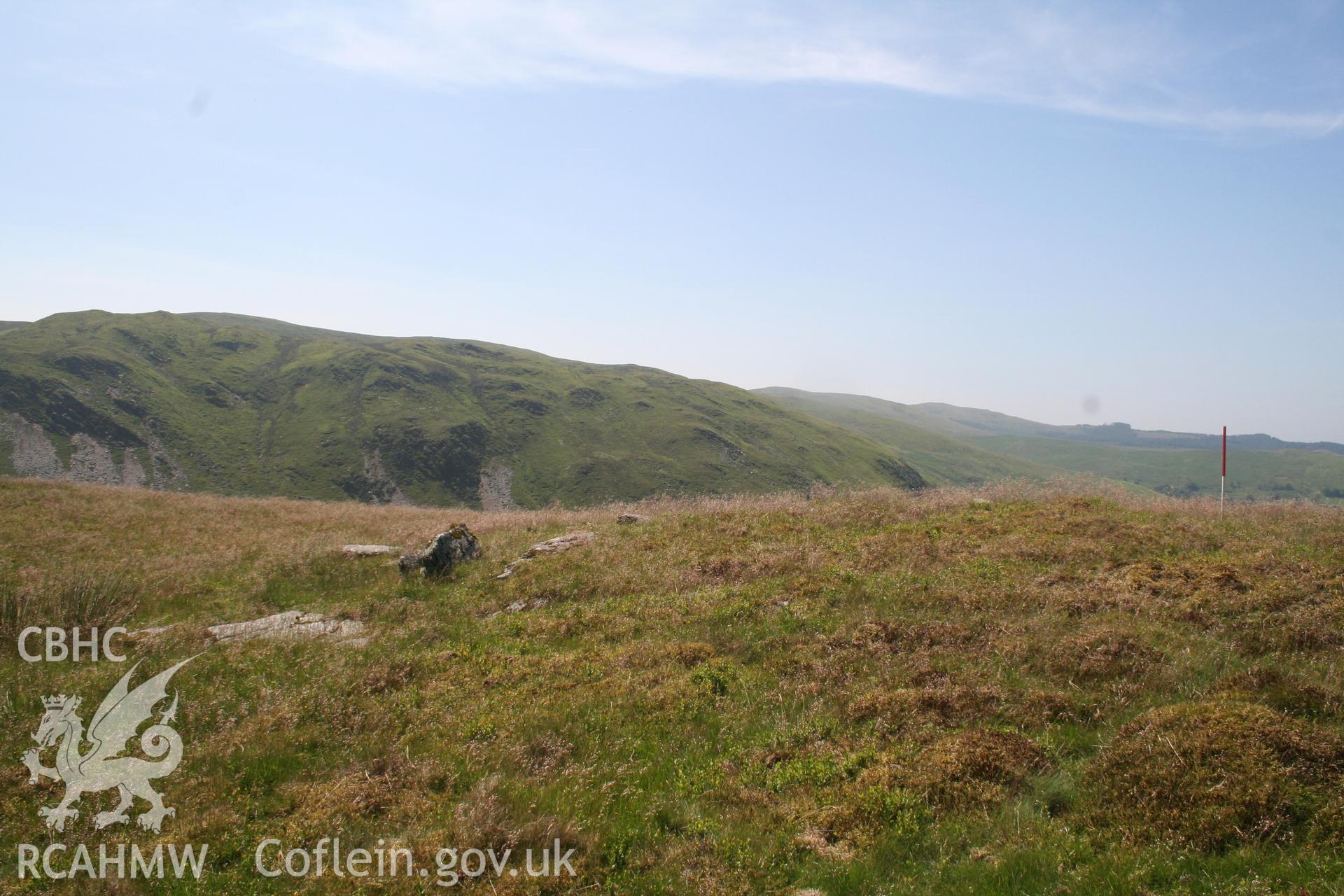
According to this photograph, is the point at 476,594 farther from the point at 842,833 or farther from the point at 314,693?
the point at 842,833

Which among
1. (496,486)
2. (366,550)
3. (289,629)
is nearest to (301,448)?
(496,486)

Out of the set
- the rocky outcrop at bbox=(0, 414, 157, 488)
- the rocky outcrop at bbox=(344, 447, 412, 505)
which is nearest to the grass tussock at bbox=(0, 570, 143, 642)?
the rocky outcrop at bbox=(344, 447, 412, 505)

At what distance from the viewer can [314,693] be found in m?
9.48

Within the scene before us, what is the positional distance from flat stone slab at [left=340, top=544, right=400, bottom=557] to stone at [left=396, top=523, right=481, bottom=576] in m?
1.66

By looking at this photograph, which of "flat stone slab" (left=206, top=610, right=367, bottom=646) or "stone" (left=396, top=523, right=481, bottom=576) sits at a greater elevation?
"stone" (left=396, top=523, right=481, bottom=576)

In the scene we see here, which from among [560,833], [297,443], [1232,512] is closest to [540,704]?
[560,833]

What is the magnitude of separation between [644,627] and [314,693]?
18.1 ft

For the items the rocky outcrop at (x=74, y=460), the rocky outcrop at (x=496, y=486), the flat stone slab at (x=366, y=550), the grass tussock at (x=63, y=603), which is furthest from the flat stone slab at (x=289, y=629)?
the rocky outcrop at (x=74, y=460)

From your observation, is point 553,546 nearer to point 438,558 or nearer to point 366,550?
point 438,558

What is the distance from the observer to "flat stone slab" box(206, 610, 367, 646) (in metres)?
11.9

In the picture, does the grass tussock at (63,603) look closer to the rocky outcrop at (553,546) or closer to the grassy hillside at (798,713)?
the grassy hillside at (798,713)

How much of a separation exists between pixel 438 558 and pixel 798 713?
38.3 ft

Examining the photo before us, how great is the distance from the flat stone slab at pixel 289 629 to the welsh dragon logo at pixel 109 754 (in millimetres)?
2930

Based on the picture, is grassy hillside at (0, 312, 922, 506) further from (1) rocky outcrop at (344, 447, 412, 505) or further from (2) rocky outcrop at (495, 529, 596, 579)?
(2) rocky outcrop at (495, 529, 596, 579)
